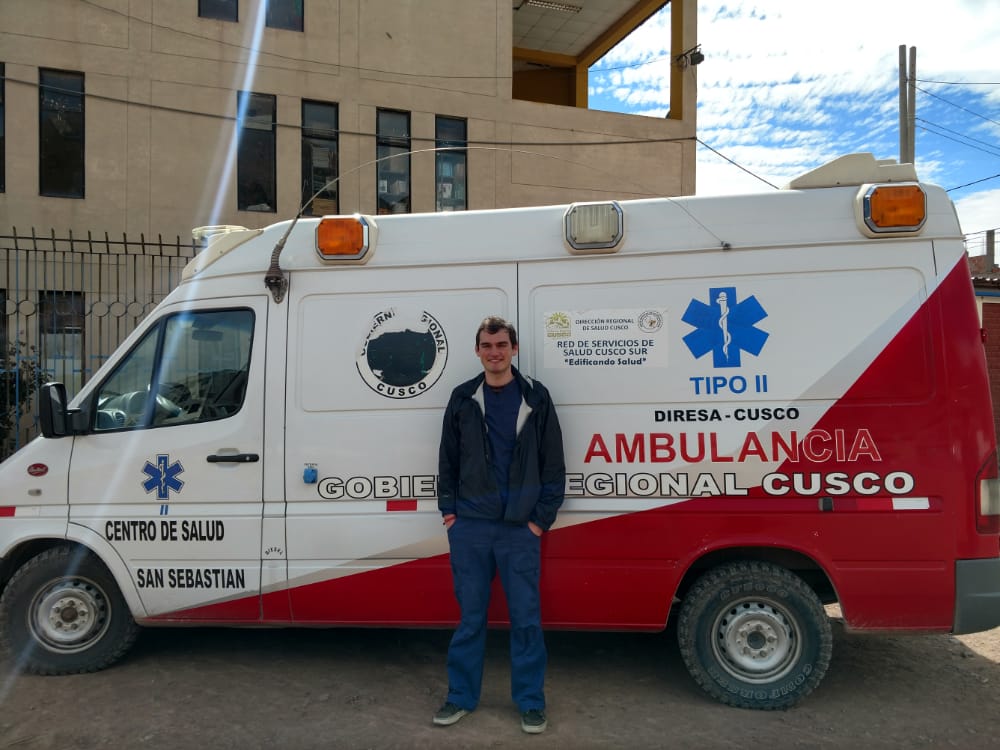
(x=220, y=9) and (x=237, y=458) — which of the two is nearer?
(x=237, y=458)

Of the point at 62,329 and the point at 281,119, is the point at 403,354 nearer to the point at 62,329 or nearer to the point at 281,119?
the point at 62,329

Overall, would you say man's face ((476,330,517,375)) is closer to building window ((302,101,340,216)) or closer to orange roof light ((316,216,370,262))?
orange roof light ((316,216,370,262))

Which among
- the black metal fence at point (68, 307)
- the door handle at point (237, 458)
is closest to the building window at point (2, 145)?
the black metal fence at point (68, 307)

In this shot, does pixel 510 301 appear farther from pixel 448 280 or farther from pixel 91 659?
pixel 91 659

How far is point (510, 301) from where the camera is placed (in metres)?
4.31

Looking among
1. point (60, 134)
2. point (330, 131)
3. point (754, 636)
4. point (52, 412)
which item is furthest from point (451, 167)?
point (754, 636)

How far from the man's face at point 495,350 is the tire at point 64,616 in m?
2.61

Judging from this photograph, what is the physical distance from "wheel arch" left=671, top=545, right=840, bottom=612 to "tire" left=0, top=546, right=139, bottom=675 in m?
3.23

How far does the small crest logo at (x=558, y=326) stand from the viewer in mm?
4262

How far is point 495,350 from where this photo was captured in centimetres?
391

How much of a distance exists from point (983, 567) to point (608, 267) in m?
2.36

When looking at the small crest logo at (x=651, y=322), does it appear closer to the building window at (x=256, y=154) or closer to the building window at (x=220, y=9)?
the building window at (x=256, y=154)

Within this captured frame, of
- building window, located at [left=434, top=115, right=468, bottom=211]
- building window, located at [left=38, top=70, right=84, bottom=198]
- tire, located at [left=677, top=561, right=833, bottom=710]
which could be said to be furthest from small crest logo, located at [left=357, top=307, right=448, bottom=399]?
building window, located at [left=434, top=115, right=468, bottom=211]

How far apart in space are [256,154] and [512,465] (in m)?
11.0
